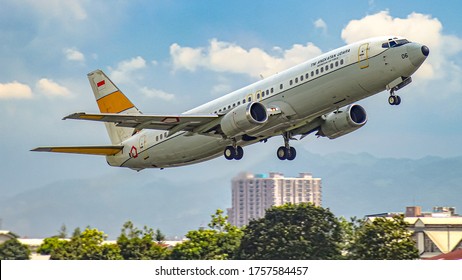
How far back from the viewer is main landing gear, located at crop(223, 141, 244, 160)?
56088 millimetres

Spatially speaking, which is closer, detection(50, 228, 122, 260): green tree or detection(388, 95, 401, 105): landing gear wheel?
detection(388, 95, 401, 105): landing gear wheel

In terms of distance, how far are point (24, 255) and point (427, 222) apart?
140 ft

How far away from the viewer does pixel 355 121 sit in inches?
2254

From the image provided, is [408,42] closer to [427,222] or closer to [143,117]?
[143,117]

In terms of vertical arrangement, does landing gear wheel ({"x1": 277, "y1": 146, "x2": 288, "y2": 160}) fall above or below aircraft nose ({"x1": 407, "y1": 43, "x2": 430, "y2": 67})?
below

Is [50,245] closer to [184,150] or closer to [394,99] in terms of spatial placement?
[184,150]

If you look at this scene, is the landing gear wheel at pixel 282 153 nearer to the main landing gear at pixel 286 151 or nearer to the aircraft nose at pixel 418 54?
the main landing gear at pixel 286 151

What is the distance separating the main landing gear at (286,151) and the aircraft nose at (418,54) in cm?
1278

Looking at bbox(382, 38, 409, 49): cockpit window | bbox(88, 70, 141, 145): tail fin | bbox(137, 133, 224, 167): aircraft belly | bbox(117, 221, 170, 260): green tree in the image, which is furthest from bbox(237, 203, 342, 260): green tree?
bbox(382, 38, 409, 49): cockpit window

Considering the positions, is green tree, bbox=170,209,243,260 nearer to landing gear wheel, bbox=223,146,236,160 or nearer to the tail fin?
the tail fin

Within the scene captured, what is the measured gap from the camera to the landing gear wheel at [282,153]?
59375 mm
